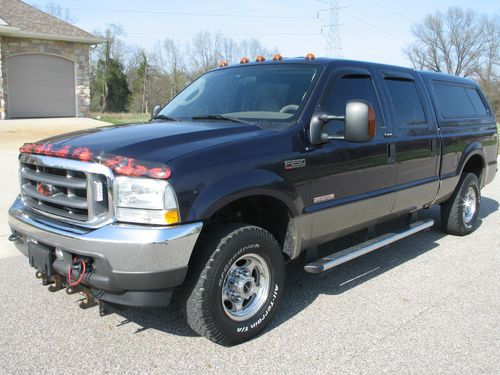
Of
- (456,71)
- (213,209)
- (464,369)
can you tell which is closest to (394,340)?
(464,369)

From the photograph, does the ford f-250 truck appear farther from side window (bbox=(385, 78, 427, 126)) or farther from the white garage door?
the white garage door

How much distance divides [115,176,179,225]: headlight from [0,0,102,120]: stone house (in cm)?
1843

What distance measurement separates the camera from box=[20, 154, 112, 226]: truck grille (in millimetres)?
3059

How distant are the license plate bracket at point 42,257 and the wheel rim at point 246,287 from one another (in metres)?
1.15

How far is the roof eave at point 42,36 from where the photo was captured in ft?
61.2

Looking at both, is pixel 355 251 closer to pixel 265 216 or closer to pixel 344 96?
pixel 265 216

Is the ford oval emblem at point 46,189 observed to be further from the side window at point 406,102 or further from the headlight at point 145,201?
the side window at point 406,102

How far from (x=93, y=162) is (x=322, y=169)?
5.77ft

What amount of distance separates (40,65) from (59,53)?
92 cm

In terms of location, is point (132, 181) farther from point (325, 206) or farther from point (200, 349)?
point (325, 206)

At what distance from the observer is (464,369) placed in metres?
3.21

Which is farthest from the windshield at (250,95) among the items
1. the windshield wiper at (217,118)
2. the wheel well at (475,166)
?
the wheel well at (475,166)

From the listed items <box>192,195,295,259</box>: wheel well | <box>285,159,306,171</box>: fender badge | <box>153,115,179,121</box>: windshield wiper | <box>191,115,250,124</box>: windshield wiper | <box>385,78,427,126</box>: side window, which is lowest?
<box>192,195,295,259</box>: wheel well

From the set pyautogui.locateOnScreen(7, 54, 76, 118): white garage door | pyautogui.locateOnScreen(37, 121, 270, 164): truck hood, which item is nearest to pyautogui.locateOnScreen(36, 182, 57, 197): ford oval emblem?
pyautogui.locateOnScreen(37, 121, 270, 164): truck hood
